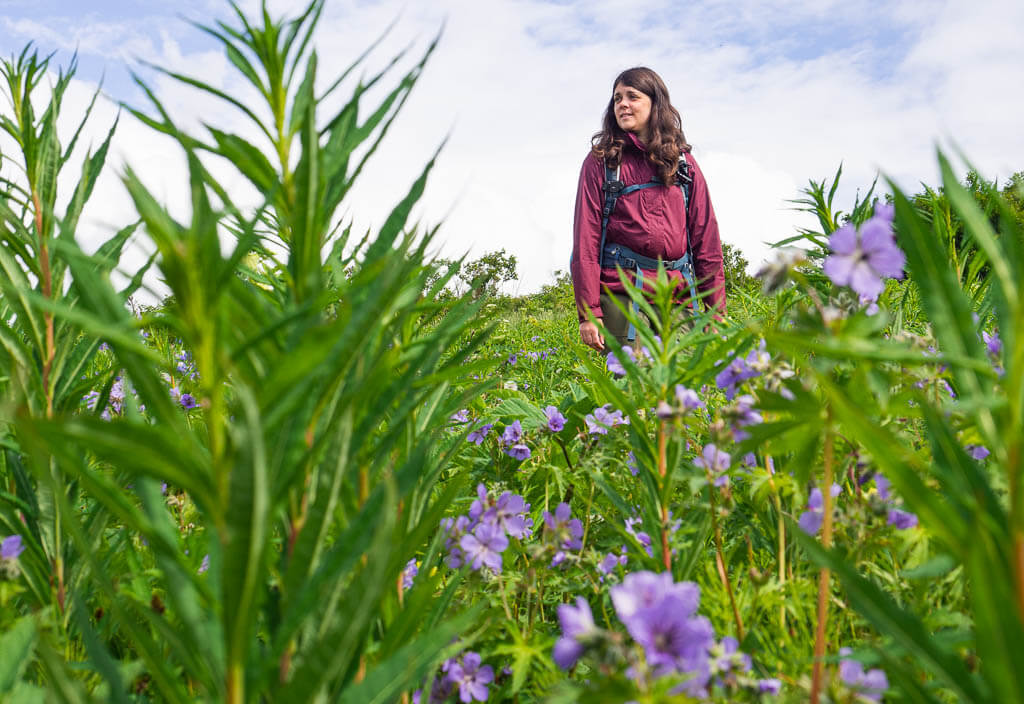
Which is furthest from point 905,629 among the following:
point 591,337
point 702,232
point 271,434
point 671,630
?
point 702,232

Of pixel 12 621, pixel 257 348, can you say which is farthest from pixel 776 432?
pixel 12 621

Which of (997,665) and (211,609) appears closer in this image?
(997,665)

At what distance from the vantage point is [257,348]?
2.52ft

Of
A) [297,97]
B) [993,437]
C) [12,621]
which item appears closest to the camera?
[993,437]

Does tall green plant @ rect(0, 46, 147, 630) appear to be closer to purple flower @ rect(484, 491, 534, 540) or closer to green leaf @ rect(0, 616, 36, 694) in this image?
green leaf @ rect(0, 616, 36, 694)

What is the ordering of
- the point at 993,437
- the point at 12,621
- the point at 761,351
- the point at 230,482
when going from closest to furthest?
1. the point at 230,482
2. the point at 993,437
3. the point at 12,621
4. the point at 761,351

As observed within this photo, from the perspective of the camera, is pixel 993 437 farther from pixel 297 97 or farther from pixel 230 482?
pixel 297 97

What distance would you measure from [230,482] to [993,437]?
2.52 ft

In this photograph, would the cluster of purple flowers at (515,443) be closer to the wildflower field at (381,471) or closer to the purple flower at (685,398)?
the wildflower field at (381,471)

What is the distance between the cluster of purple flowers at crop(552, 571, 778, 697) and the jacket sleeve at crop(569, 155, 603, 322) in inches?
149

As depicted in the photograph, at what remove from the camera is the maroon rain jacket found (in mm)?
4500

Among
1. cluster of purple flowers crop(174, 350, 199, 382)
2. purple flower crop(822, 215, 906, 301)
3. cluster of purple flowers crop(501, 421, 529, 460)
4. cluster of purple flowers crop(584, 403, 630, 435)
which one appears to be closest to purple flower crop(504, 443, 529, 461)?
cluster of purple flowers crop(501, 421, 529, 460)

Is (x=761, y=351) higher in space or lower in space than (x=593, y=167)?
lower

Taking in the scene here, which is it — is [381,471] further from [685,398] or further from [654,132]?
[654,132]
